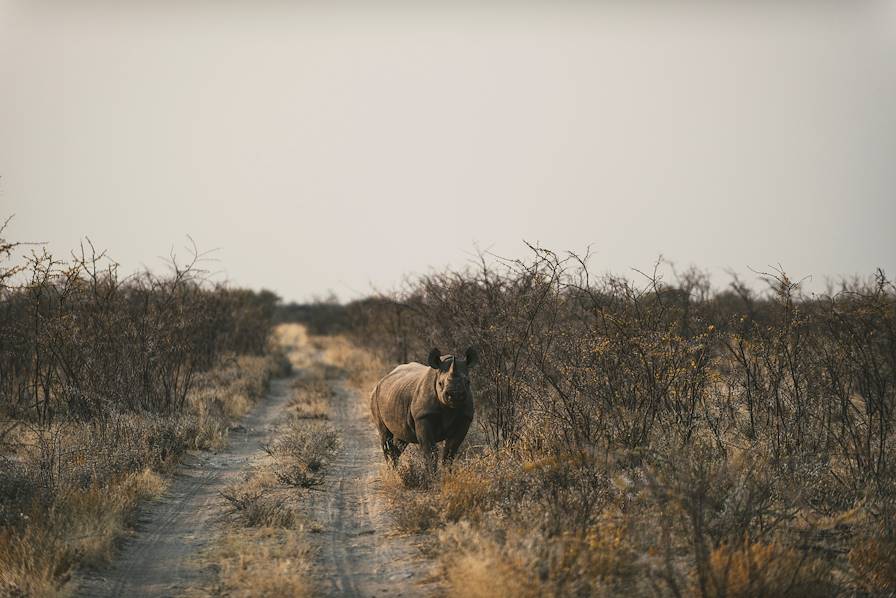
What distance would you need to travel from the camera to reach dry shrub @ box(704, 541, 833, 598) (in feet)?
18.0

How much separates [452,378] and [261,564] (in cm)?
326

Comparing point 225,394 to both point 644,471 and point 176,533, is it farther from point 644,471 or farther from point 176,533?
point 644,471

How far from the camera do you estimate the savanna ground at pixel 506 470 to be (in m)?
6.18

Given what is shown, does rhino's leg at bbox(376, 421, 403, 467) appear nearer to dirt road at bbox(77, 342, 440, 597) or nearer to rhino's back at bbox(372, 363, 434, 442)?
rhino's back at bbox(372, 363, 434, 442)

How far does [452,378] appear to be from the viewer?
29.1 ft

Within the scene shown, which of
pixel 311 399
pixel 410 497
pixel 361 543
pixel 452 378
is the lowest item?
pixel 361 543

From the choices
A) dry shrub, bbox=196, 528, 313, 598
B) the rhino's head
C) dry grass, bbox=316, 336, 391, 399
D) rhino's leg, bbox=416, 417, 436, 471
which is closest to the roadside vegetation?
dry shrub, bbox=196, 528, 313, 598

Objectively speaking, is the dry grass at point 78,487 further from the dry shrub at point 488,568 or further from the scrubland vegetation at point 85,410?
the dry shrub at point 488,568

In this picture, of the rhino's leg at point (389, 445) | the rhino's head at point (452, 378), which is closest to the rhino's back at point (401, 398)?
the rhino's leg at point (389, 445)

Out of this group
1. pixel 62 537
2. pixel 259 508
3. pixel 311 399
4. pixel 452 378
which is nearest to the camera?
pixel 62 537

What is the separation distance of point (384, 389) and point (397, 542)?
153 inches

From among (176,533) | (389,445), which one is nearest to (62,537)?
(176,533)

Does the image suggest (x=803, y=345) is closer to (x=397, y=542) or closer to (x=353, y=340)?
(x=397, y=542)

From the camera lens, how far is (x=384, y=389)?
11.4 m
